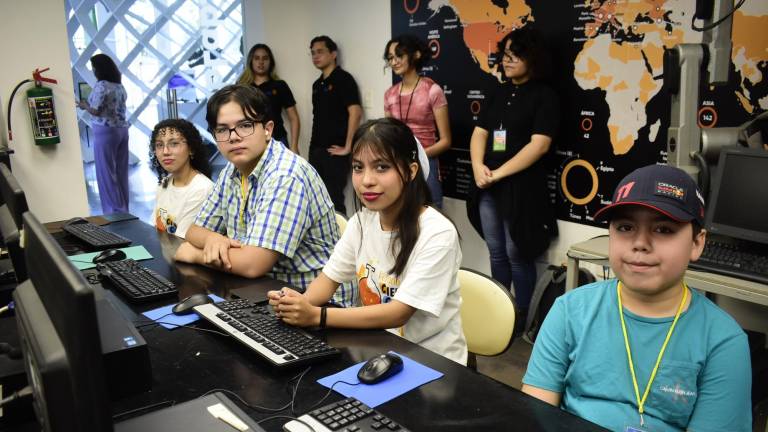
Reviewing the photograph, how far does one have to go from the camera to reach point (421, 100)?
4.05 meters

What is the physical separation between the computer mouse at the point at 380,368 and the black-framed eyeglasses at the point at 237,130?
3.70 ft

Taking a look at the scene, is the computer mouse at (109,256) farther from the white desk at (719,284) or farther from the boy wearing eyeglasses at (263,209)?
the white desk at (719,284)

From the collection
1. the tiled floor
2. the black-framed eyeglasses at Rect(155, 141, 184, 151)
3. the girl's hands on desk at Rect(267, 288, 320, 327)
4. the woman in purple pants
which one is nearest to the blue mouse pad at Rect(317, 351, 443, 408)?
the girl's hands on desk at Rect(267, 288, 320, 327)

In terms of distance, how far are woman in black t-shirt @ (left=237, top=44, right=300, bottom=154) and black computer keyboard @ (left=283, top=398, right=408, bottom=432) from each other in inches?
163

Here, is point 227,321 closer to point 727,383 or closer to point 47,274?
point 47,274

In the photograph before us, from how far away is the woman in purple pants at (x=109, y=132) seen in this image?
5.43 meters

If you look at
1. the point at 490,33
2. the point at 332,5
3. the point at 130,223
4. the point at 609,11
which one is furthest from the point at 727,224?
the point at 332,5

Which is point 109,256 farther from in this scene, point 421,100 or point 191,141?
point 421,100

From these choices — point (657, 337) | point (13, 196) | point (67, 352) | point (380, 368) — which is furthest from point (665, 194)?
point (13, 196)

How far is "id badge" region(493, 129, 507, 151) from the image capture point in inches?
137

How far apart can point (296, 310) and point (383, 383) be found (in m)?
0.36

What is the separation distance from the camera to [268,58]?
519cm

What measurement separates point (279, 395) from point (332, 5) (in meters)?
4.37

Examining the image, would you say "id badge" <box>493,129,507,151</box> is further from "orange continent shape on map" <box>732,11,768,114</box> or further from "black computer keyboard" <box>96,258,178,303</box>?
"black computer keyboard" <box>96,258,178,303</box>
